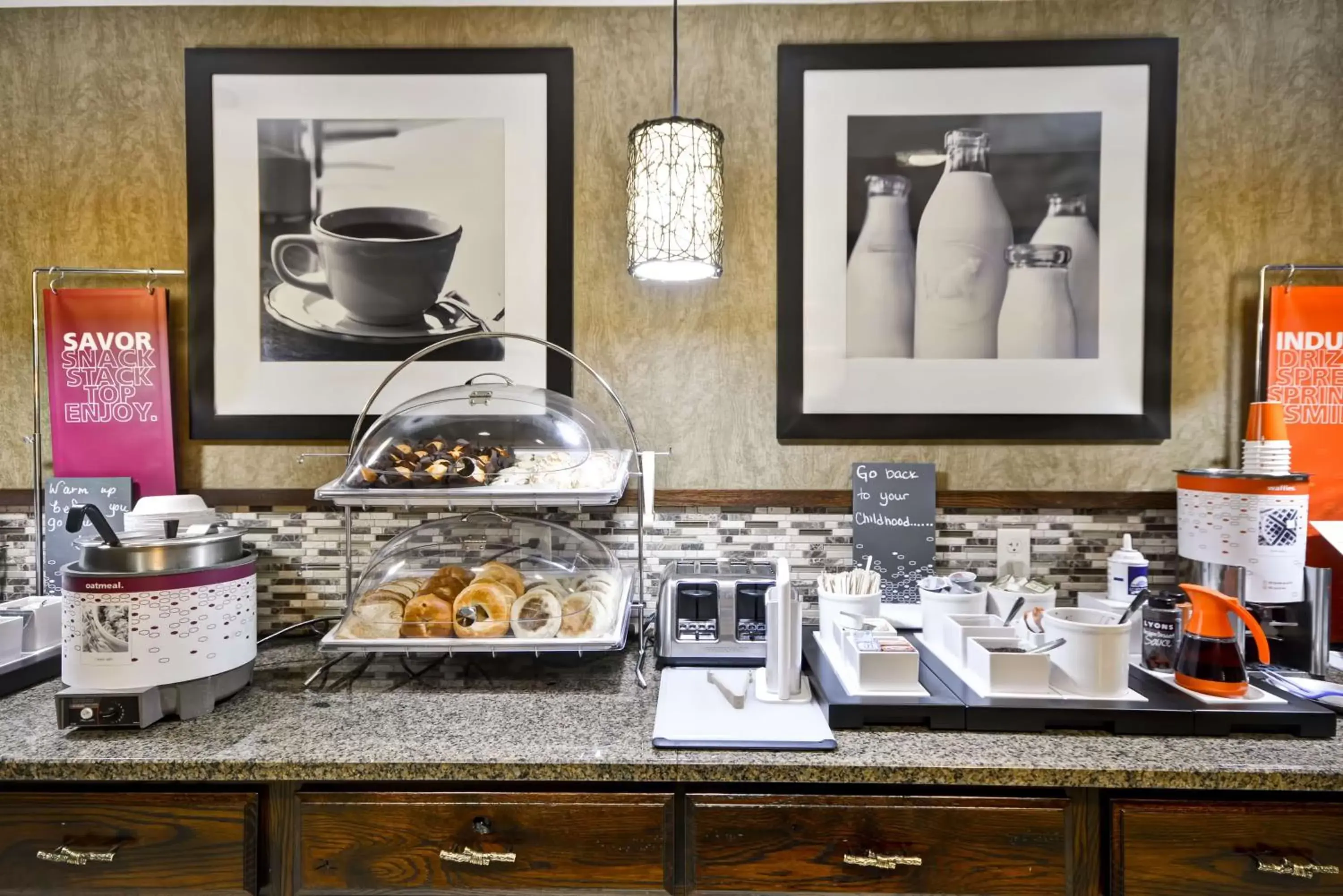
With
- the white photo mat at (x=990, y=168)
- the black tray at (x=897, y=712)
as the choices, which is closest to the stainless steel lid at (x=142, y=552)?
the black tray at (x=897, y=712)

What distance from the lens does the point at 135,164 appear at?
1.85 meters

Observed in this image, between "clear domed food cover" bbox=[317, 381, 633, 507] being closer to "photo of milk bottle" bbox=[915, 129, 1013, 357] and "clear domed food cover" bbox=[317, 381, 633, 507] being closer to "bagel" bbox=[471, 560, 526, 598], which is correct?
"bagel" bbox=[471, 560, 526, 598]

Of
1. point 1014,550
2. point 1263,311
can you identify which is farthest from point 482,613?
point 1263,311

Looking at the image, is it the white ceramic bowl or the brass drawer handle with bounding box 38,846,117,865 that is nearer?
the brass drawer handle with bounding box 38,846,117,865

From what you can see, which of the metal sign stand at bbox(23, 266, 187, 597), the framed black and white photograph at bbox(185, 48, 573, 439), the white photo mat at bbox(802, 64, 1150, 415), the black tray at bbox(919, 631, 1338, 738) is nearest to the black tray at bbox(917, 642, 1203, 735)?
the black tray at bbox(919, 631, 1338, 738)

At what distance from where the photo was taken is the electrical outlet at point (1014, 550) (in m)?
1.81

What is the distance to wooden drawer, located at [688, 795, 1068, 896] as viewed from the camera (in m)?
1.12

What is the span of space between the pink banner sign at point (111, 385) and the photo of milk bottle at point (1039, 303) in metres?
2.30

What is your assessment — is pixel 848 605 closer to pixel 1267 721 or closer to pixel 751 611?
pixel 751 611

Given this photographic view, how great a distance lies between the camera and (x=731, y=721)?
126 centimetres

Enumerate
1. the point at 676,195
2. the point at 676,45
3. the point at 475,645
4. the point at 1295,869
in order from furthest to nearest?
the point at 676,45, the point at 676,195, the point at 475,645, the point at 1295,869

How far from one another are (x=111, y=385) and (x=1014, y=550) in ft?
Result: 8.24

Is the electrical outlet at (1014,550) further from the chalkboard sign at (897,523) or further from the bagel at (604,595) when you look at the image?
the bagel at (604,595)

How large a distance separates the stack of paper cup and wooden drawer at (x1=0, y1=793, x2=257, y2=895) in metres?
2.24
